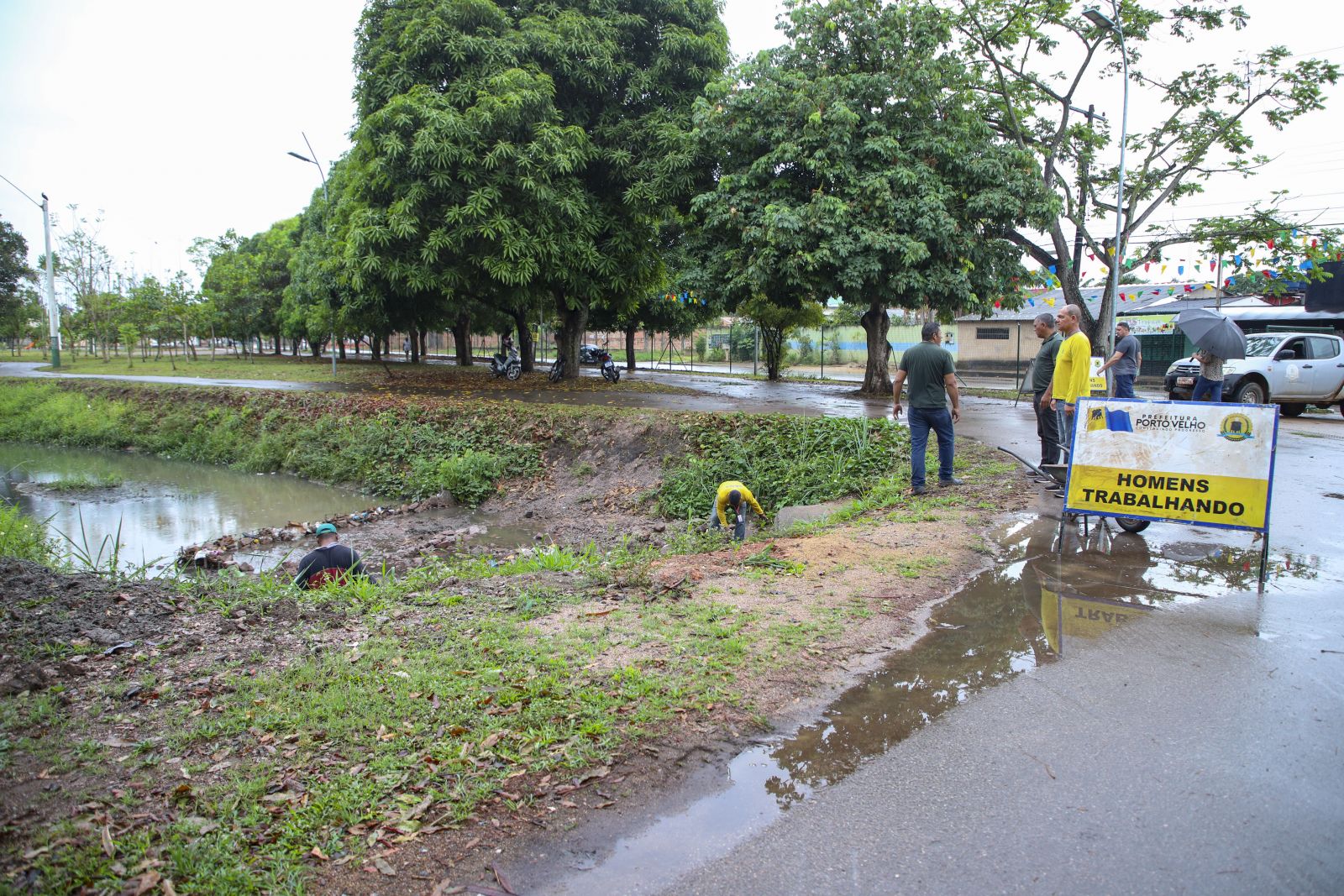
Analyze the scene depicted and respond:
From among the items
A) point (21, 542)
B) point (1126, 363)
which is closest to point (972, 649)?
point (1126, 363)

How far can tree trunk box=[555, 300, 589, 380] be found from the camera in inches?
931

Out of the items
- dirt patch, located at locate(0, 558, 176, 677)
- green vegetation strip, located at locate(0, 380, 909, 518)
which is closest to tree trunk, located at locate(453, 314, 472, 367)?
green vegetation strip, located at locate(0, 380, 909, 518)

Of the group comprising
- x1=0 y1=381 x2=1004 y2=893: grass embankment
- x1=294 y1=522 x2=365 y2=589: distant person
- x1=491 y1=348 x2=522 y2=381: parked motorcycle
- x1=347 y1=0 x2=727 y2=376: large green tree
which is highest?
x1=347 y1=0 x2=727 y2=376: large green tree

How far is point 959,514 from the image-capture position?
8.19 m

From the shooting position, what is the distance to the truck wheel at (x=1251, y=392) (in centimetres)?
1698

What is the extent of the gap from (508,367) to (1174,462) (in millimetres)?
22095

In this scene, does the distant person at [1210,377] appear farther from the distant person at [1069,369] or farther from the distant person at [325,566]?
the distant person at [325,566]

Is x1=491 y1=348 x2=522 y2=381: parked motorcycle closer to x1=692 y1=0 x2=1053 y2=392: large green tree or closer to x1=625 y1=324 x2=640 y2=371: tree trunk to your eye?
x1=692 y1=0 x2=1053 y2=392: large green tree

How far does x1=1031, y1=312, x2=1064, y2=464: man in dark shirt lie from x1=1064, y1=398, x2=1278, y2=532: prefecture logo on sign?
2439 millimetres

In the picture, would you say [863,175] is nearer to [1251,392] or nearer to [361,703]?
[1251,392]

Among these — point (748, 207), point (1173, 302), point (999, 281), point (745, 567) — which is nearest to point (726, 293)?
point (748, 207)

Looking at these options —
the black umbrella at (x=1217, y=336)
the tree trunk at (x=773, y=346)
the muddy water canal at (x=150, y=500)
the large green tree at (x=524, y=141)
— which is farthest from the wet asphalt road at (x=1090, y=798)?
the tree trunk at (x=773, y=346)

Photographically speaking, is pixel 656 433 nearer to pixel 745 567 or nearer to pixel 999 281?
pixel 745 567

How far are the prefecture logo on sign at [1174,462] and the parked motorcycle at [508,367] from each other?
20403 millimetres
